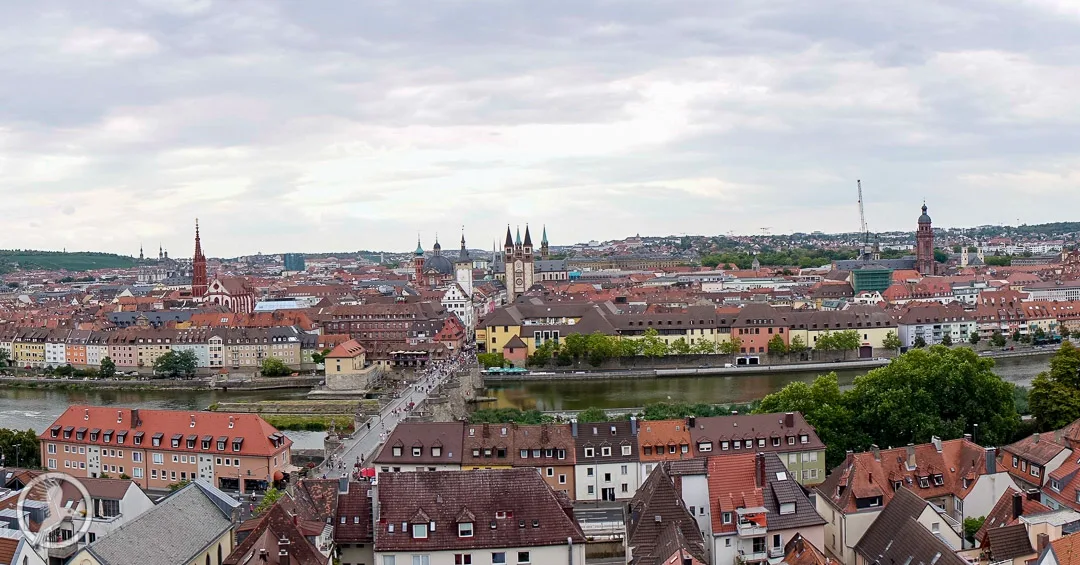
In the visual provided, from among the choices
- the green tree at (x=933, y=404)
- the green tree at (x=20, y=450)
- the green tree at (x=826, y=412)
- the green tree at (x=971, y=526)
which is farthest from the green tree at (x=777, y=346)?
the green tree at (x=20, y=450)

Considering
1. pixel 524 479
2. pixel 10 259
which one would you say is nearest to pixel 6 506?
pixel 524 479

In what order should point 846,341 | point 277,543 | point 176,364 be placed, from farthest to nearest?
point 176,364 → point 846,341 → point 277,543

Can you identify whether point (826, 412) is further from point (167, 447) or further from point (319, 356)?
point (319, 356)

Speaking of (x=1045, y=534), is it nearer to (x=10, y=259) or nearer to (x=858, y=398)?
(x=858, y=398)

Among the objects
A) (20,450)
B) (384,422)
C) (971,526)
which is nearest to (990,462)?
(971,526)

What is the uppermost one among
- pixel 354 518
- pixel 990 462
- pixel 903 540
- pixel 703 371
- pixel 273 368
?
pixel 990 462

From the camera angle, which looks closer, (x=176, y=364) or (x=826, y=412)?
(x=826, y=412)
